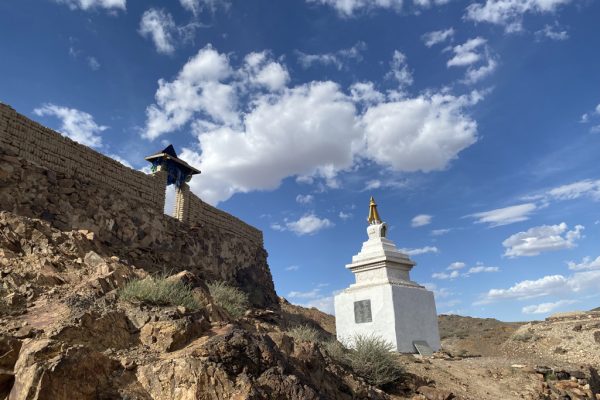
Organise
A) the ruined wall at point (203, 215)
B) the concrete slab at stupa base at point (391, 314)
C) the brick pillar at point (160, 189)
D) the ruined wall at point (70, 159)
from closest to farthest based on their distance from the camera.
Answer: the ruined wall at point (70, 159) → the concrete slab at stupa base at point (391, 314) → the brick pillar at point (160, 189) → the ruined wall at point (203, 215)

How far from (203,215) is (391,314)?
937cm

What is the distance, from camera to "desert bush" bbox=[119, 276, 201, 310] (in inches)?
261

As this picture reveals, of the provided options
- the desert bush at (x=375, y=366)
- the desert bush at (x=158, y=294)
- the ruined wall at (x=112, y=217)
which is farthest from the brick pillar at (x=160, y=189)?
the desert bush at (x=158, y=294)

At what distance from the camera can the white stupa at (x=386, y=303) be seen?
14.5m

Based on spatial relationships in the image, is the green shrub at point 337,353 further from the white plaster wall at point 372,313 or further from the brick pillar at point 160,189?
the brick pillar at point 160,189

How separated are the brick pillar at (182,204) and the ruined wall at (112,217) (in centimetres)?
34

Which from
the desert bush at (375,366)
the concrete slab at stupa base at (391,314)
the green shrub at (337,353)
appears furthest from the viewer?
the concrete slab at stupa base at (391,314)

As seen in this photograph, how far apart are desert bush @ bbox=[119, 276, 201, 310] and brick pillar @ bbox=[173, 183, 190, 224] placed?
38.0 feet

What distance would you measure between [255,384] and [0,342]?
8.78 ft

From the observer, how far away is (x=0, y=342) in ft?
15.9

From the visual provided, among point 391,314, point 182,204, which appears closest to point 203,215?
point 182,204

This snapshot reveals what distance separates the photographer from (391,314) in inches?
568

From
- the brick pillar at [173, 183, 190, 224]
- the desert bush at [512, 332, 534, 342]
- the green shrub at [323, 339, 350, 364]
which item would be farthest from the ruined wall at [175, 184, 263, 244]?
the desert bush at [512, 332, 534, 342]

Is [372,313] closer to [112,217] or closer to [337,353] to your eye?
[337,353]
